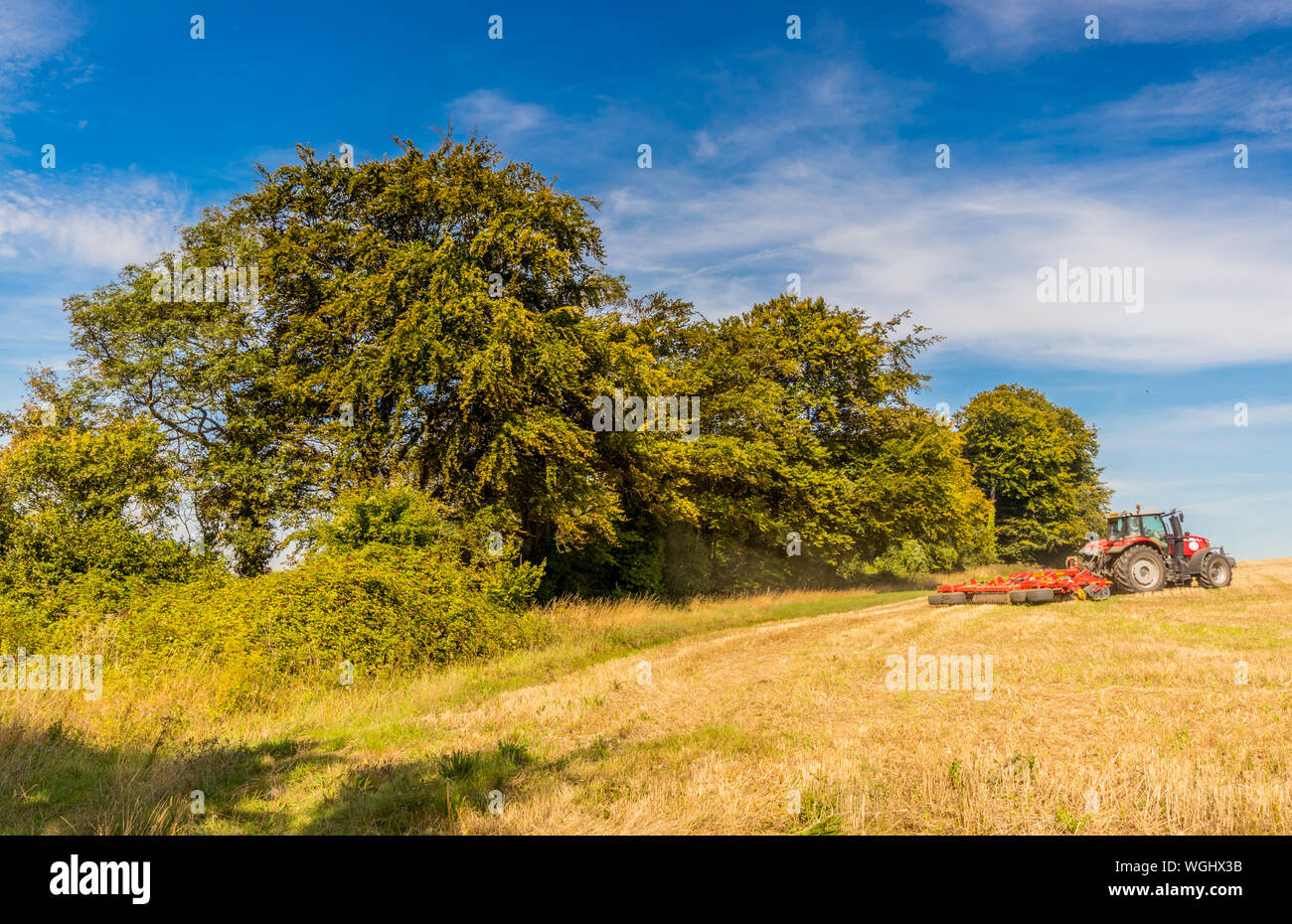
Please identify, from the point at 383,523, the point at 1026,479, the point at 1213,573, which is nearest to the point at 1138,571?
the point at 1213,573

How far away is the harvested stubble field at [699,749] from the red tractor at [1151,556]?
10.2 m

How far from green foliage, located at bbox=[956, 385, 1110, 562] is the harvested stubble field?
45.6 m

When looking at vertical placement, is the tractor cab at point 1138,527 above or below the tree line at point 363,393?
below

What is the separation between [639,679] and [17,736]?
7362 mm

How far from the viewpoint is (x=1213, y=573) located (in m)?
24.7

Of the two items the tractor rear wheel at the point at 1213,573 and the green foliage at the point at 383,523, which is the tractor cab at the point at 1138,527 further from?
the green foliage at the point at 383,523

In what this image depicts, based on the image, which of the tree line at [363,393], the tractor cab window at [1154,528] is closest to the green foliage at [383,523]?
the tree line at [363,393]

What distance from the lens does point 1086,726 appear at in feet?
22.9

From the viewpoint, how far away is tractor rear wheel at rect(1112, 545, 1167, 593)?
2245 cm

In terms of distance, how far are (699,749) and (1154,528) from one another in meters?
24.8

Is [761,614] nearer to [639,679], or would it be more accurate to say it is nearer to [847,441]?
[639,679]

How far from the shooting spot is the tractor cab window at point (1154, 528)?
24594mm
